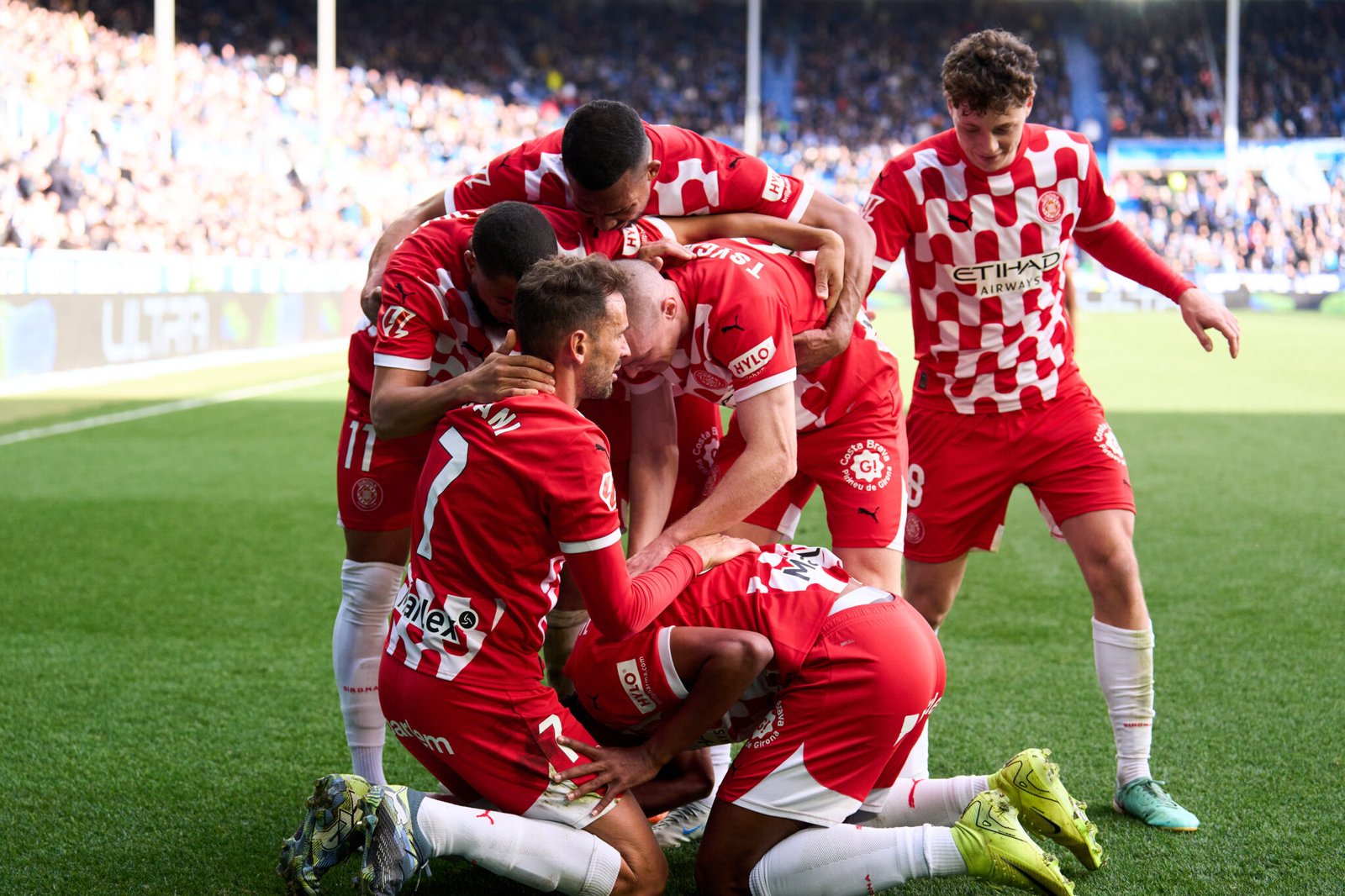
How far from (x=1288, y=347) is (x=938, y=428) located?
19.7 metres

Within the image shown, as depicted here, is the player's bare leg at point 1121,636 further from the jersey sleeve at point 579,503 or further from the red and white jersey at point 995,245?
the jersey sleeve at point 579,503

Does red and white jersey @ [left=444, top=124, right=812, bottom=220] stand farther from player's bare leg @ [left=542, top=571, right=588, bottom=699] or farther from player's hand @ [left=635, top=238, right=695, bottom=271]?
player's bare leg @ [left=542, top=571, right=588, bottom=699]

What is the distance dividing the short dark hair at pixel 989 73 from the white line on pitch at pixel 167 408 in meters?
9.52

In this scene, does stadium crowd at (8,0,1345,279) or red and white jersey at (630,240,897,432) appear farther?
stadium crowd at (8,0,1345,279)

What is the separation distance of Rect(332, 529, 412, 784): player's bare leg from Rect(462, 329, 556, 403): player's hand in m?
1.01

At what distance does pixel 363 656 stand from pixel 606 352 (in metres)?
1.38

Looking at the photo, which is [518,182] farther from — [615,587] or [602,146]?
[615,587]

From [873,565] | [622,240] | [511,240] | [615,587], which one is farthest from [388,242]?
[873,565]

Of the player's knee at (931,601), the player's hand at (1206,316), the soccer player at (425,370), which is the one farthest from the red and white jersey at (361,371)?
the player's hand at (1206,316)

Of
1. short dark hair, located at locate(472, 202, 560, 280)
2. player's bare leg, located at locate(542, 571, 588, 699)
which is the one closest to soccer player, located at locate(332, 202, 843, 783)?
short dark hair, located at locate(472, 202, 560, 280)

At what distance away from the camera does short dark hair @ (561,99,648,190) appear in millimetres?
3219

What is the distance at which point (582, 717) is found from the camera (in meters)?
3.38

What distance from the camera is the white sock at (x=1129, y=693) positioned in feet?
12.4

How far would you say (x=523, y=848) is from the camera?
2.93 m
